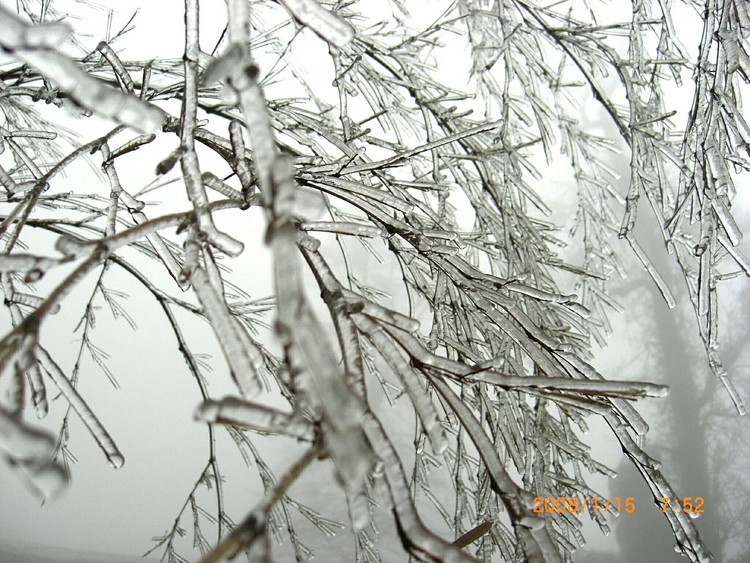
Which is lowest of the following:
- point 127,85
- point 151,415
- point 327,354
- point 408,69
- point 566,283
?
point 327,354

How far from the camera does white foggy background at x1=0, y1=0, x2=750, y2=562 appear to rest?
226 inches

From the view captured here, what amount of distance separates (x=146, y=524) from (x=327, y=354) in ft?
→ 23.3

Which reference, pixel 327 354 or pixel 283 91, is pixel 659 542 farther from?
pixel 327 354

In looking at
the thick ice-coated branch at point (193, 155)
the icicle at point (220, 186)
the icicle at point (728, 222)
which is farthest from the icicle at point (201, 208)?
the icicle at point (728, 222)

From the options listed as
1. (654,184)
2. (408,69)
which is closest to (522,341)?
(654,184)

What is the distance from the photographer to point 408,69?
4.92 feet

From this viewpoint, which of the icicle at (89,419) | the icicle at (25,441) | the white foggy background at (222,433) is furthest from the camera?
the white foggy background at (222,433)

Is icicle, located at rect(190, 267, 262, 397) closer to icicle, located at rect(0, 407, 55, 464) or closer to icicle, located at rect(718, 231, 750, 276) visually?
icicle, located at rect(0, 407, 55, 464)

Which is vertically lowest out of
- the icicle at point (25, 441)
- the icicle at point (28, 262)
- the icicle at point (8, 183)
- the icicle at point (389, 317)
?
the icicle at point (25, 441)

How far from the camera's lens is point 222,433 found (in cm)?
697

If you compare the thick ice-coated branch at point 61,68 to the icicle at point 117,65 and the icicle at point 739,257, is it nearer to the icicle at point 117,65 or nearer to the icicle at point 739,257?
the icicle at point 117,65

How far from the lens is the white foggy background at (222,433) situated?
5.75m

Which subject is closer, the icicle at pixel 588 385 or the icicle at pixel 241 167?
the icicle at pixel 588 385

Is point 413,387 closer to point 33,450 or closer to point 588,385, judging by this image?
point 588,385
